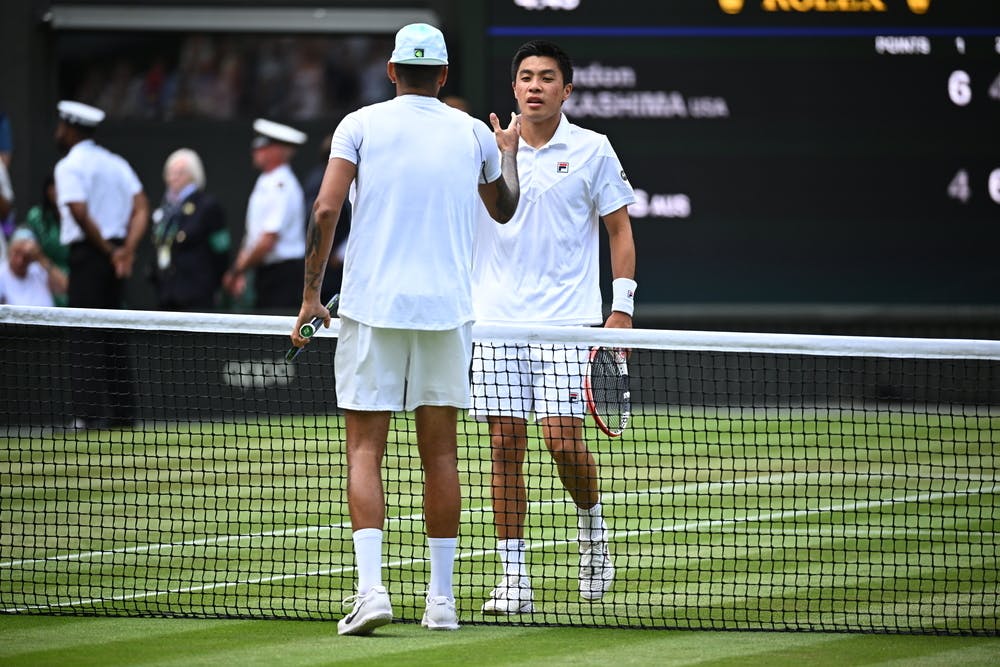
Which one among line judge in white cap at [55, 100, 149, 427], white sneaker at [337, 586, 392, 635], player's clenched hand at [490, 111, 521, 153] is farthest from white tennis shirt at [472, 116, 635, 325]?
line judge in white cap at [55, 100, 149, 427]

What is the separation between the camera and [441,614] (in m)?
6.22

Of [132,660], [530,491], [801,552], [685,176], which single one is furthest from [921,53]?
[132,660]

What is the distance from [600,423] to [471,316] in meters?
0.76

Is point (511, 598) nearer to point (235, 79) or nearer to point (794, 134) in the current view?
point (794, 134)

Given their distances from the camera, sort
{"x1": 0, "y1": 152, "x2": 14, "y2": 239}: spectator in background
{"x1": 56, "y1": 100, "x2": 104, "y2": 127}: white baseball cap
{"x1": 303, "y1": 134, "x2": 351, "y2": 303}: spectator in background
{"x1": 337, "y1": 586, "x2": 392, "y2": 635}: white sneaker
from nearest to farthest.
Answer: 1. {"x1": 337, "y1": 586, "x2": 392, "y2": 635}: white sneaker
2. {"x1": 56, "y1": 100, "x2": 104, "y2": 127}: white baseball cap
3. {"x1": 303, "y1": 134, "x2": 351, "y2": 303}: spectator in background
4. {"x1": 0, "y1": 152, "x2": 14, "y2": 239}: spectator in background

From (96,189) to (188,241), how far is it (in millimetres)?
800

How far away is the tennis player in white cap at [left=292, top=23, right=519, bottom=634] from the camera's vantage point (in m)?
6.05

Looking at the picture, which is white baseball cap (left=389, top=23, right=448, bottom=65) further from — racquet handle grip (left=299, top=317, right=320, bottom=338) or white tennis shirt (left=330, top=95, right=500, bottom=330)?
racquet handle grip (left=299, top=317, right=320, bottom=338)

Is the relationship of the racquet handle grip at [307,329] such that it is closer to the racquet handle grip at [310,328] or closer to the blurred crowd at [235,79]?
the racquet handle grip at [310,328]

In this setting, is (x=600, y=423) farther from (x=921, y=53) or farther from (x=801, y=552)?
(x=921, y=53)

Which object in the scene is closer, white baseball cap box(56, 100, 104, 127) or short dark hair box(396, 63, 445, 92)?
short dark hair box(396, 63, 445, 92)

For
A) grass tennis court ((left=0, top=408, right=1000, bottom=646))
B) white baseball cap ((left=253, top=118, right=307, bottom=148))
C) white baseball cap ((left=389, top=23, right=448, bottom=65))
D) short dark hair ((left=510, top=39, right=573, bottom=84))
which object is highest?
white baseball cap ((left=253, top=118, right=307, bottom=148))

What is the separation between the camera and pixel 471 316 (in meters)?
6.21

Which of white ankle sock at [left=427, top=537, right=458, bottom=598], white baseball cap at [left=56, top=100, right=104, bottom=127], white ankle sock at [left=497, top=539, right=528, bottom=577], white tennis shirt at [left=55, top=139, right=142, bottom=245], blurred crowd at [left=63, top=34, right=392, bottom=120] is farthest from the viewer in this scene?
blurred crowd at [left=63, top=34, right=392, bottom=120]
